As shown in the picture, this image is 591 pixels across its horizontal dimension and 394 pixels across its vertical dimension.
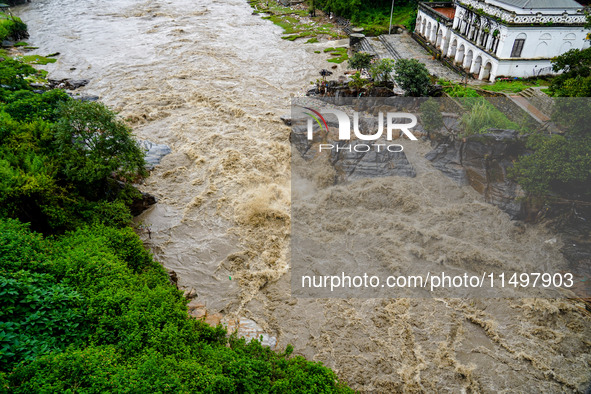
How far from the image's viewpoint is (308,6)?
59.7 m

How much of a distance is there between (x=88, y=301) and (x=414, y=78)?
78.3 feet

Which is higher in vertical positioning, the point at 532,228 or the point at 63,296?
the point at 63,296

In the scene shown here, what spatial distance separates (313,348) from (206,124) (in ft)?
61.3

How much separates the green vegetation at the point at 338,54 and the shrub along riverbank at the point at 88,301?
87.9 ft

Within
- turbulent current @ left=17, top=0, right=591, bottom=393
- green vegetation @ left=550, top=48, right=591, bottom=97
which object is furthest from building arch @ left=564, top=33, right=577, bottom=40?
turbulent current @ left=17, top=0, right=591, bottom=393

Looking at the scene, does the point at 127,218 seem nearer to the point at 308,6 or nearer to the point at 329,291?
the point at 329,291

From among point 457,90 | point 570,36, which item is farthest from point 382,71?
point 570,36

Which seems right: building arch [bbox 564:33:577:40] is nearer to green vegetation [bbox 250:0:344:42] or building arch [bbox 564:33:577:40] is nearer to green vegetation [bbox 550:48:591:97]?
green vegetation [bbox 550:48:591:97]

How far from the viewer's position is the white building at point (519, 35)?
88.7 ft

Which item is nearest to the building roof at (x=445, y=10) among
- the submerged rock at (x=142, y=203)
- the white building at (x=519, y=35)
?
the white building at (x=519, y=35)

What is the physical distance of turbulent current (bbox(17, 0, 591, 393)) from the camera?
43.8 feet

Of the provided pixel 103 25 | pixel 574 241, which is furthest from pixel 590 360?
pixel 103 25

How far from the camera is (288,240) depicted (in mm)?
18469

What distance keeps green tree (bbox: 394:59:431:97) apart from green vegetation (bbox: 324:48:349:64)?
503 inches
